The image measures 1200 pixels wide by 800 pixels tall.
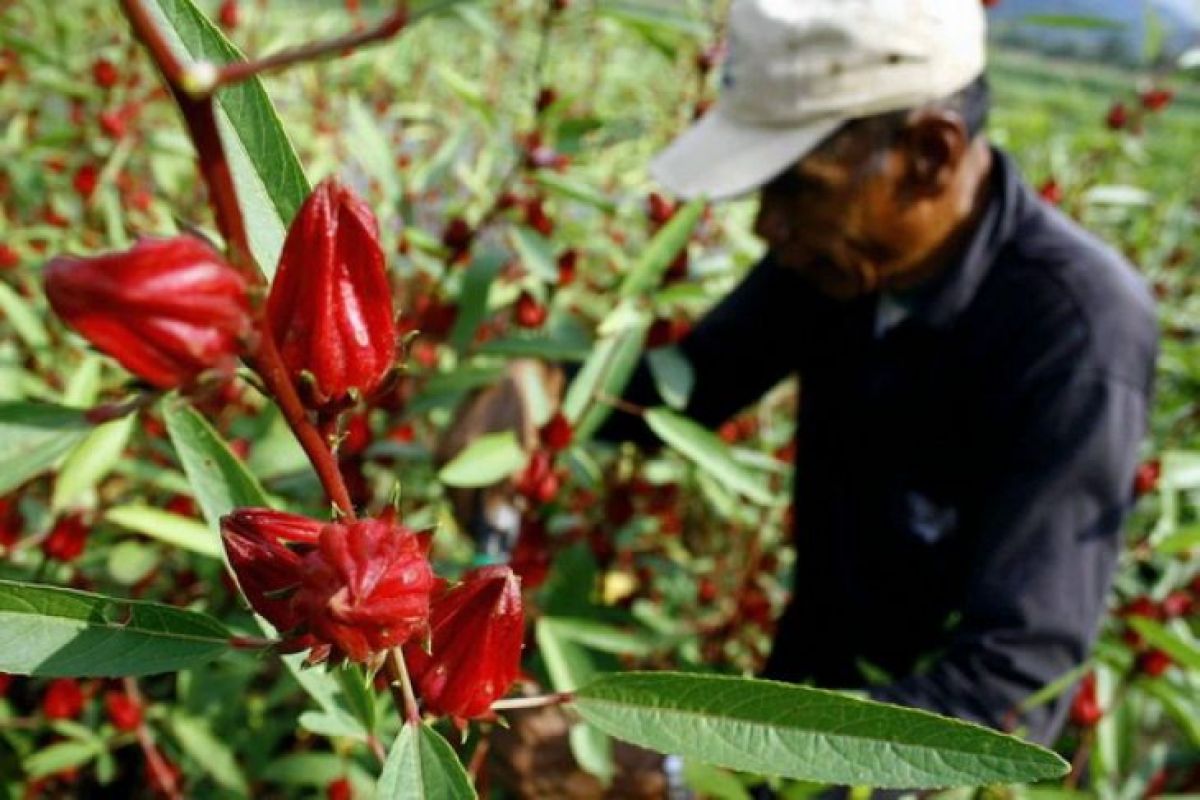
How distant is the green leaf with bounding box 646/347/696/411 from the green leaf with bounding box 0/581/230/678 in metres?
0.92

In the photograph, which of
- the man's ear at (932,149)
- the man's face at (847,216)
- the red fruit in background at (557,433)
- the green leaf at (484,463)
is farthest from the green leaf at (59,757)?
the man's ear at (932,149)

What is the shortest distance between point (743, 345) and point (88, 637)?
5.25 feet

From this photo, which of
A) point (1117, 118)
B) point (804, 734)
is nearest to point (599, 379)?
point (804, 734)

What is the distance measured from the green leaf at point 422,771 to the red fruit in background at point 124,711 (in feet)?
3.52

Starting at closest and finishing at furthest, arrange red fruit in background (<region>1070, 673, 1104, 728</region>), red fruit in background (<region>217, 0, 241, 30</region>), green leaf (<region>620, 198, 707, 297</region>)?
green leaf (<region>620, 198, 707, 297</region>) → red fruit in background (<region>1070, 673, 1104, 728</region>) → red fruit in background (<region>217, 0, 241, 30</region>)

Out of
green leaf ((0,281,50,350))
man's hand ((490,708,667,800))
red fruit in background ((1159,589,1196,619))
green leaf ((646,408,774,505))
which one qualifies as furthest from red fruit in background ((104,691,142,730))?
red fruit in background ((1159,589,1196,619))

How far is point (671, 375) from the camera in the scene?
1.58 metres

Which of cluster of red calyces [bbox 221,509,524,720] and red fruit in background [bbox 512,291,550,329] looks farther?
red fruit in background [bbox 512,291,550,329]

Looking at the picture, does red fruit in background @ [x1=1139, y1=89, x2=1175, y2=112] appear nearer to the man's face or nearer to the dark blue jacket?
the dark blue jacket

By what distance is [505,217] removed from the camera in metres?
1.84

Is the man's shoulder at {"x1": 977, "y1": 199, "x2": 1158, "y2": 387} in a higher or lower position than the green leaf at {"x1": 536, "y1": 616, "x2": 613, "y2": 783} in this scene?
higher

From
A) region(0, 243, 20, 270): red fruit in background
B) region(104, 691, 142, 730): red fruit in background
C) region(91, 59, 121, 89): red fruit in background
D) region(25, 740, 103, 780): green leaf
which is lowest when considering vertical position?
region(25, 740, 103, 780): green leaf

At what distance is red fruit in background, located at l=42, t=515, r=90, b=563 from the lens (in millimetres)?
1380

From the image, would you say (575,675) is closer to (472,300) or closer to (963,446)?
(472,300)
